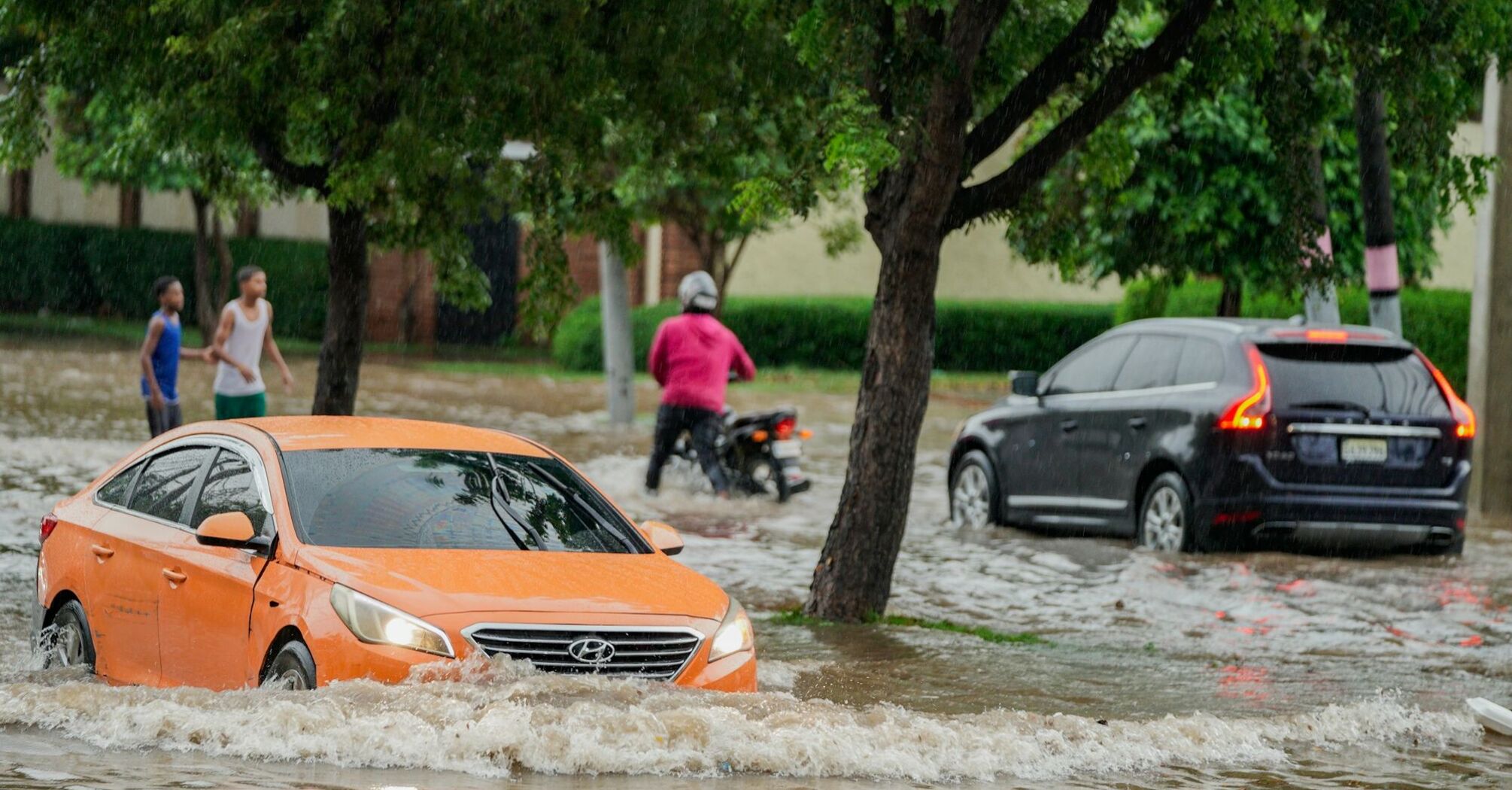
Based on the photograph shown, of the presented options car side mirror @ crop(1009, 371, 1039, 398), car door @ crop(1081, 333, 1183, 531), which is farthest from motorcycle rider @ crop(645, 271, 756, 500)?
car door @ crop(1081, 333, 1183, 531)

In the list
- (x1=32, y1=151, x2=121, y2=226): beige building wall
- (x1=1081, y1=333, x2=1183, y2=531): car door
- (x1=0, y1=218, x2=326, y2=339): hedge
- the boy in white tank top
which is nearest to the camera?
(x1=1081, y1=333, x2=1183, y2=531): car door

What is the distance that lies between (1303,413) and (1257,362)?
0.45 metres

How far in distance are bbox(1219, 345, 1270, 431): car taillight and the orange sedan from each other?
5.85m

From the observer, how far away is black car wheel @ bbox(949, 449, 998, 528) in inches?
616

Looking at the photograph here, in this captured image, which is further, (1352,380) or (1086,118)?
(1352,380)

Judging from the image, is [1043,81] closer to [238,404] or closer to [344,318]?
[344,318]

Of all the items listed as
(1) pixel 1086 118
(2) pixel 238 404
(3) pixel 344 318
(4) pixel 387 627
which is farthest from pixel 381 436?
(2) pixel 238 404

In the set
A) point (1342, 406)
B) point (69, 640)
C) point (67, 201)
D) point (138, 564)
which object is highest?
point (67, 201)

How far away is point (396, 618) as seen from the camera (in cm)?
667

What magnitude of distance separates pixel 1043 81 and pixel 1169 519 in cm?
398

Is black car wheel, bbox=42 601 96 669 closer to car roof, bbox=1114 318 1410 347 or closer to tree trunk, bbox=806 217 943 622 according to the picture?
tree trunk, bbox=806 217 943 622

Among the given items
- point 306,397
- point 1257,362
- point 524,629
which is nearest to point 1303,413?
point 1257,362

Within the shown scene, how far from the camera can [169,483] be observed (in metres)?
8.17

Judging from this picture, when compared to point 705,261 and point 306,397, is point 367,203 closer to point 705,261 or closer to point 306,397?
point 306,397
